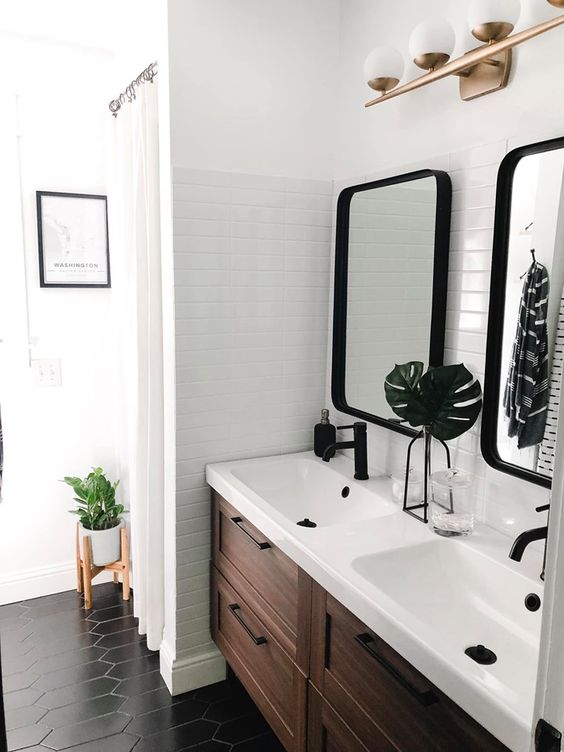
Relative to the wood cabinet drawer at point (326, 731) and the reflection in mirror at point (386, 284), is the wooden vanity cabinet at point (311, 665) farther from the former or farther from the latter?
the reflection in mirror at point (386, 284)

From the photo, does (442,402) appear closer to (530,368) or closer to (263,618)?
(530,368)

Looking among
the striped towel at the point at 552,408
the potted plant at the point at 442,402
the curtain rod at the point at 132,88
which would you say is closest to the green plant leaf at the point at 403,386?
the potted plant at the point at 442,402

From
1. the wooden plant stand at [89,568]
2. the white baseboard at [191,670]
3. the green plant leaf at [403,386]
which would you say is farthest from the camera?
the wooden plant stand at [89,568]

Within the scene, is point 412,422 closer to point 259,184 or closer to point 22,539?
point 259,184

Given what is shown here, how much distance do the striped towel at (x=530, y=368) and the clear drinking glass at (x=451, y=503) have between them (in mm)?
192

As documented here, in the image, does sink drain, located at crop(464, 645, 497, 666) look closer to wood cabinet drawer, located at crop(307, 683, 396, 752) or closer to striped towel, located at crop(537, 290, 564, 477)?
wood cabinet drawer, located at crop(307, 683, 396, 752)

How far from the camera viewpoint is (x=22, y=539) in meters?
2.92

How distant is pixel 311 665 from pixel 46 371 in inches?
73.2

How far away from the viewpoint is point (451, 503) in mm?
1659

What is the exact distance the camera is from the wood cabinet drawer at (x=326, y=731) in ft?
4.71

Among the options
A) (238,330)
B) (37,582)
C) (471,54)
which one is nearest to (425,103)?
(471,54)

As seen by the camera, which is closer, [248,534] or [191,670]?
[248,534]

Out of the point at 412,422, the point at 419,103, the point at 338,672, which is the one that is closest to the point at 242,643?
the point at 338,672

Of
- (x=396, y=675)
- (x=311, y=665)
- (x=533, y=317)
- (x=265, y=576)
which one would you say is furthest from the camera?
(x=265, y=576)
